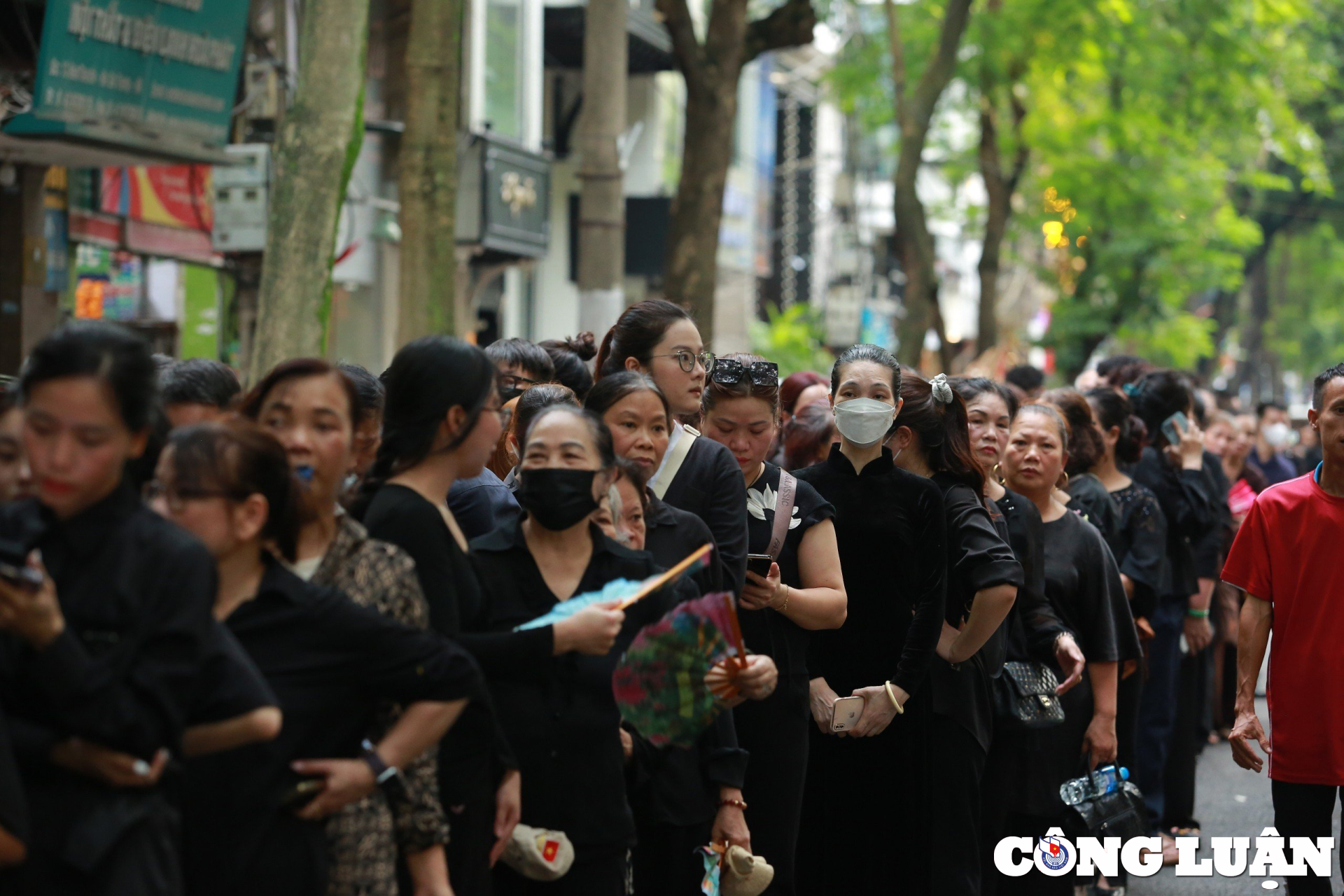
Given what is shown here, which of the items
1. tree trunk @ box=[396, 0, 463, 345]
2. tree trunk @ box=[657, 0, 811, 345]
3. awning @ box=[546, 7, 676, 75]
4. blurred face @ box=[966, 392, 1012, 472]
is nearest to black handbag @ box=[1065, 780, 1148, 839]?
blurred face @ box=[966, 392, 1012, 472]

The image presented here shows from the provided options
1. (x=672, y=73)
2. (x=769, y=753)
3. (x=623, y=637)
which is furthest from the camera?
(x=672, y=73)

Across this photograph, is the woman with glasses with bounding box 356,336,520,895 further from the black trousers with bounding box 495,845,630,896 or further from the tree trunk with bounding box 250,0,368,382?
the tree trunk with bounding box 250,0,368,382

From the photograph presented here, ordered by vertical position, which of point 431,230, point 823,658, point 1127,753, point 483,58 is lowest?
point 1127,753

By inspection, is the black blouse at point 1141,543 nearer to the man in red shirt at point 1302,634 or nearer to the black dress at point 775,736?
the man in red shirt at point 1302,634

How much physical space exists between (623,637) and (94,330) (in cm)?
173

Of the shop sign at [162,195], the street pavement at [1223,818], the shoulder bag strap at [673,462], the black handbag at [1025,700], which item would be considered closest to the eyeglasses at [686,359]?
the shoulder bag strap at [673,462]

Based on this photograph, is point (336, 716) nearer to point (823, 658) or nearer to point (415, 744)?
point (415, 744)

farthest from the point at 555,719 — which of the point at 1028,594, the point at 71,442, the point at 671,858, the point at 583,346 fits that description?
the point at 583,346

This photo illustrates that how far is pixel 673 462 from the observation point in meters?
5.12

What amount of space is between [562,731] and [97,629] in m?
1.51

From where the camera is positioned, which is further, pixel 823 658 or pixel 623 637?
pixel 823 658

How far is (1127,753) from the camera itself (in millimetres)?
7359

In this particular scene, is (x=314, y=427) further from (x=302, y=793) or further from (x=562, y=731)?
(x=562, y=731)

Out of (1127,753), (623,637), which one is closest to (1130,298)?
(1127,753)
